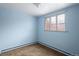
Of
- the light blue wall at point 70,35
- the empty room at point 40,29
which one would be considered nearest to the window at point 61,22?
the empty room at point 40,29

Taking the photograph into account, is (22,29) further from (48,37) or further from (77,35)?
(77,35)

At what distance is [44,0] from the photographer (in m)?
0.44

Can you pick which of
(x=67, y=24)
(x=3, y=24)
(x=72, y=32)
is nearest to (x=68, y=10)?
(x=67, y=24)

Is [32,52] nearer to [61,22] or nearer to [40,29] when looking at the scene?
[40,29]

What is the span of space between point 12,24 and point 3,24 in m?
0.34

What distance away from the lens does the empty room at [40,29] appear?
2074 mm

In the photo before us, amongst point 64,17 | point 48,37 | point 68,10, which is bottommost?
point 48,37

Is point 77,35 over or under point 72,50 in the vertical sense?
over

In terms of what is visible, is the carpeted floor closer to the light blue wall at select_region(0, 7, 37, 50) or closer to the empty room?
the empty room

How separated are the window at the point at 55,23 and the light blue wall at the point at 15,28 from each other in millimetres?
845

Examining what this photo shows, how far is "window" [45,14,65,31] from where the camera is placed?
96.6 inches

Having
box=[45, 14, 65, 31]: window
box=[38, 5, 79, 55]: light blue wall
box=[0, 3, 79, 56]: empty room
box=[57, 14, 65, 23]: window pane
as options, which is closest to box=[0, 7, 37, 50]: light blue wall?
box=[0, 3, 79, 56]: empty room

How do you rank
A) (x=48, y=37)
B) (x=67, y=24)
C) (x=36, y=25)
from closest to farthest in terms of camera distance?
(x=67, y=24), (x=48, y=37), (x=36, y=25)

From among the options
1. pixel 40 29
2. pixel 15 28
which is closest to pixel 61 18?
pixel 40 29
